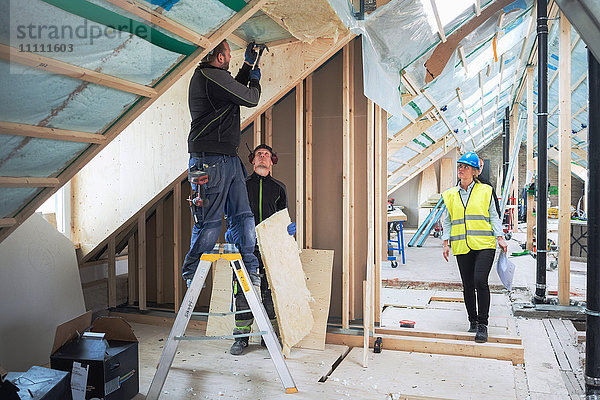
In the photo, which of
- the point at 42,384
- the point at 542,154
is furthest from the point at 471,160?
the point at 42,384

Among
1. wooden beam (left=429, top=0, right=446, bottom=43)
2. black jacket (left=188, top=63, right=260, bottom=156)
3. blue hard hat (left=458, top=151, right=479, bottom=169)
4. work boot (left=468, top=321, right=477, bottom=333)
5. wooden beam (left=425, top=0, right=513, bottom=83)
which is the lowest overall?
work boot (left=468, top=321, right=477, bottom=333)

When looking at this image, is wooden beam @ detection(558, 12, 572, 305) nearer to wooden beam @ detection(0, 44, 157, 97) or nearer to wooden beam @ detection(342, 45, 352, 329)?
wooden beam @ detection(342, 45, 352, 329)

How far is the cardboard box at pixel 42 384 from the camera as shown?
6.54 ft

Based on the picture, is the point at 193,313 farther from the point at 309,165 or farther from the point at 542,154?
the point at 542,154

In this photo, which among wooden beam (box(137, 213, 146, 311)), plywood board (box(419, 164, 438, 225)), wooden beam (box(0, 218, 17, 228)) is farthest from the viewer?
plywood board (box(419, 164, 438, 225))

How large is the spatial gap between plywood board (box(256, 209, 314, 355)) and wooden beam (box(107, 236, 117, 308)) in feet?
5.76

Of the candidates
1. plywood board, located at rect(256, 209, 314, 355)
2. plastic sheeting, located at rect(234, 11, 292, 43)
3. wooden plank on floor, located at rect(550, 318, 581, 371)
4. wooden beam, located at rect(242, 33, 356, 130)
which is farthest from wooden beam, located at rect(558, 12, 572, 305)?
plastic sheeting, located at rect(234, 11, 292, 43)

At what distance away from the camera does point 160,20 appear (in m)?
2.17

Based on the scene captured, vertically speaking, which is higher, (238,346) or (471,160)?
(471,160)

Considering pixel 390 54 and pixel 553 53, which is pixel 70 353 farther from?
pixel 553 53

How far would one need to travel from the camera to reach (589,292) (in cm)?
265

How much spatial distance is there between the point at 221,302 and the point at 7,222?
1.68 meters

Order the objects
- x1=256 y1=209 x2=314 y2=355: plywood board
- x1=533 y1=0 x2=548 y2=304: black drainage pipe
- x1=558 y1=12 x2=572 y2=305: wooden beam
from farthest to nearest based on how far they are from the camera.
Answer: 1. x1=533 y1=0 x2=548 y2=304: black drainage pipe
2. x1=558 y1=12 x2=572 y2=305: wooden beam
3. x1=256 y1=209 x2=314 y2=355: plywood board

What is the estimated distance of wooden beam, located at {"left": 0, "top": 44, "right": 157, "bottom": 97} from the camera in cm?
186
